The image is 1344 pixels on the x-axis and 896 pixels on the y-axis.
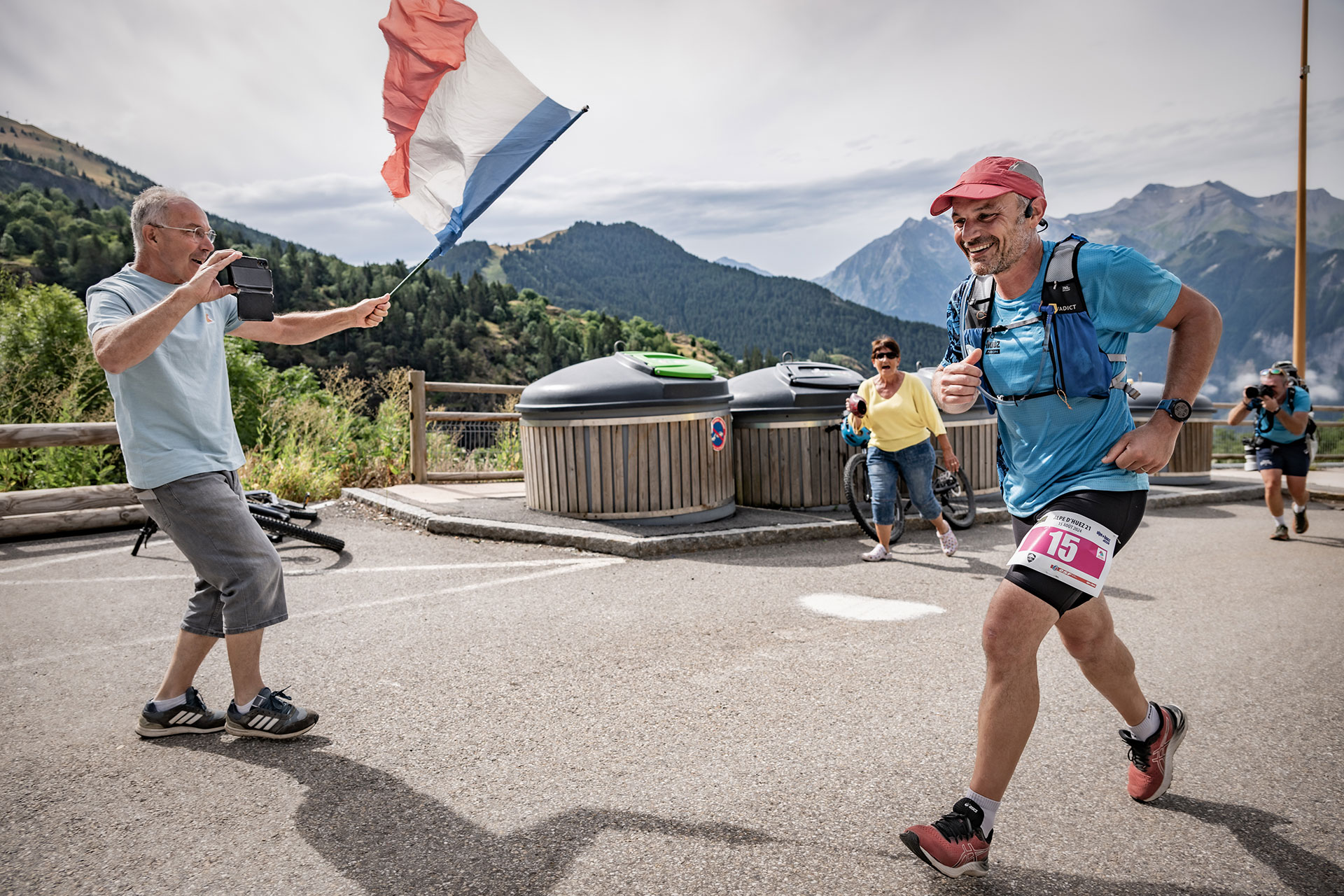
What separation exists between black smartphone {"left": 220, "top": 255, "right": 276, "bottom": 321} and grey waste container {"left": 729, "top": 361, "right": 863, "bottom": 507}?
6.18m

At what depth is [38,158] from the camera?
614 feet

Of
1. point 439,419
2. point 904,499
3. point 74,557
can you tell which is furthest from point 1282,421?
point 74,557

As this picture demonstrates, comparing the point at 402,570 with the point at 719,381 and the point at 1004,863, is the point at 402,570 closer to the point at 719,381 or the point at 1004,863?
the point at 719,381

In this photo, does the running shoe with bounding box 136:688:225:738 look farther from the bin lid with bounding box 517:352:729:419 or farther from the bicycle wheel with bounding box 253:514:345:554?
the bin lid with bounding box 517:352:729:419

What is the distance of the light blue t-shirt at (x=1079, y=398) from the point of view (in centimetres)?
242

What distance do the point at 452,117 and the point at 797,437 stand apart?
546 cm

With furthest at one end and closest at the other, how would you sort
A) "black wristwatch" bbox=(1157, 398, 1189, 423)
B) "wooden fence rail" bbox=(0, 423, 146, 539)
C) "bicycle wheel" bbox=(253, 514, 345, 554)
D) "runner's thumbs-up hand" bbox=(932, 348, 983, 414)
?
"wooden fence rail" bbox=(0, 423, 146, 539) < "bicycle wheel" bbox=(253, 514, 345, 554) < "runner's thumbs-up hand" bbox=(932, 348, 983, 414) < "black wristwatch" bbox=(1157, 398, 1189, 423)

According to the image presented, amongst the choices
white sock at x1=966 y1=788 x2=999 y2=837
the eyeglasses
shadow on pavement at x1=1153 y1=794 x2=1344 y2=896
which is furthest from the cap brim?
the eyeglasses

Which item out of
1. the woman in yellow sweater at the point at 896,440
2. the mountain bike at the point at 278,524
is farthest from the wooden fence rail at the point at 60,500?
the woman in yellow sweater at the point at 896,440

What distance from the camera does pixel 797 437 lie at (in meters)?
9.01

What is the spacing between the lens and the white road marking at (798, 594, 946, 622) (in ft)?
17.0

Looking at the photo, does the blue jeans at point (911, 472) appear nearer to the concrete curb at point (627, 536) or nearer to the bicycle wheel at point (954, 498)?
the concrete curb at point (627, 536)

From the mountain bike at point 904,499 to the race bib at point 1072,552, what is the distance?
17.7 ft

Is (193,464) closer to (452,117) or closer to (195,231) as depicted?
(195,231)
